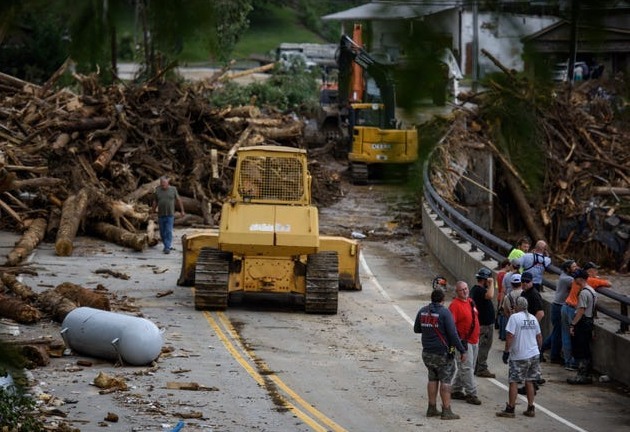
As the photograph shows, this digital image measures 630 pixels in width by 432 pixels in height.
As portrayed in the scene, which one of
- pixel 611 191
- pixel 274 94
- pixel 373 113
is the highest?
pixel 274 94

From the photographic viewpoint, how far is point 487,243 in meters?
25.0

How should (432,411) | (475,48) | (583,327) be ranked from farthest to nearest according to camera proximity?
1. (583,327)
2. (432,411)
3. (475,48)

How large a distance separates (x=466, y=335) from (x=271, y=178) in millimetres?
6438

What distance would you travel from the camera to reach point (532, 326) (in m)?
14.3

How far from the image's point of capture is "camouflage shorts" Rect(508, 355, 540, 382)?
14086mm

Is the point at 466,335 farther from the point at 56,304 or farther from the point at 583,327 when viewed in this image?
the point at 56,304

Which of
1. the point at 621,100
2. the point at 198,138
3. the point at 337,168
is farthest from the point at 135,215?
the point at 621,100

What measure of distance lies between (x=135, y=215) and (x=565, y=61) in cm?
2331

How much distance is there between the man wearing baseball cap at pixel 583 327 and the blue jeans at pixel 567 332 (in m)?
0.24

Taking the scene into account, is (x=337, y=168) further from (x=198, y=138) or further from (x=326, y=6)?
(x=326, y=6)

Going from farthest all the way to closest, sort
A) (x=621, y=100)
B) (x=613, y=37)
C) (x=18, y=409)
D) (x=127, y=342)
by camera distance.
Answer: (x=127, y=342), (x=18, y=409), (x=621, y=100), (x=613, y=37)

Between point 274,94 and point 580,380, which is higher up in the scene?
point 274,94

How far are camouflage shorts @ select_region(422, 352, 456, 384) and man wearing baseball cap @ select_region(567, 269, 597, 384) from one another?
3410 mm

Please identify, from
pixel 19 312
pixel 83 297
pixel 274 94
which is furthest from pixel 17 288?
pixel 274 94
